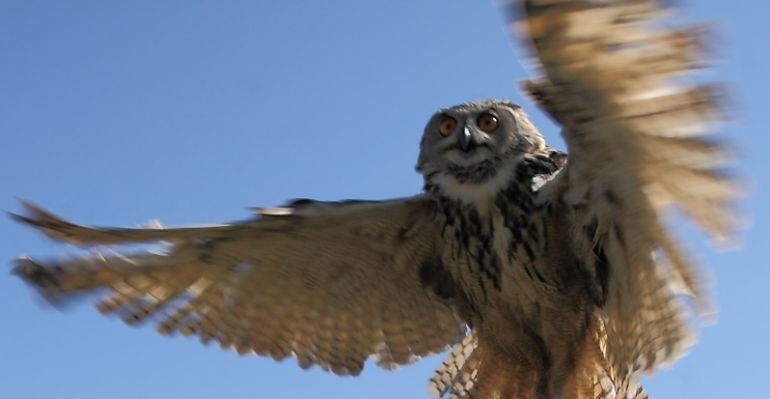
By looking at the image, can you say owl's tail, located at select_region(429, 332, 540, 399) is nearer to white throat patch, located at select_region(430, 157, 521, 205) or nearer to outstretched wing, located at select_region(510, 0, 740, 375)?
outstretched wing, located at select_region(510, 0, 740, 375)

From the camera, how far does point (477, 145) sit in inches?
199

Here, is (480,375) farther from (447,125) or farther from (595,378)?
(447,125)

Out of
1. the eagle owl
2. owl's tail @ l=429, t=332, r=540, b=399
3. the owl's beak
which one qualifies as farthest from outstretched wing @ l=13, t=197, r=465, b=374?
the owl's beak

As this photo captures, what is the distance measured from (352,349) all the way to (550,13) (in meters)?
2.86

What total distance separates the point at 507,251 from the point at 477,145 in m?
0.49

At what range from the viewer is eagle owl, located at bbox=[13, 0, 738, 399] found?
3.75 metres

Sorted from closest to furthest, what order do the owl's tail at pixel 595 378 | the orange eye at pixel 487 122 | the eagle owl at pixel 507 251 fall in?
the eagle owl at pixel 507 251 → the orange eye at pixel 487 122 → the owl's tail at pixel 595 378

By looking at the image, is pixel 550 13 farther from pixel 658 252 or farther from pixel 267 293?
pixel 267 293

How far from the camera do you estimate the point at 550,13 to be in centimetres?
344

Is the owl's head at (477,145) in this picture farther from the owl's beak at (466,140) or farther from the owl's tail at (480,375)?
the owl's tail at (480,375)

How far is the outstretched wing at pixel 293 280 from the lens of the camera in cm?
543

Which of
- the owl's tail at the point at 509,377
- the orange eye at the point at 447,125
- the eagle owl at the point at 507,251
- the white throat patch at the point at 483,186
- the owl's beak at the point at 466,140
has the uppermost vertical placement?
the orange eye at the point at 447,125

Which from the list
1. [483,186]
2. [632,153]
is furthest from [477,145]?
[632,153]

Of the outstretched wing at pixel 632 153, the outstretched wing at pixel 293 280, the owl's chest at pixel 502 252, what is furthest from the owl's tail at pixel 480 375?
the outstretched wing at pixel 632 153
